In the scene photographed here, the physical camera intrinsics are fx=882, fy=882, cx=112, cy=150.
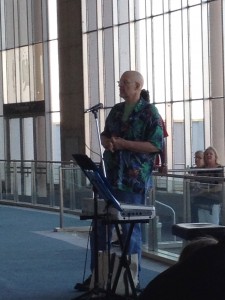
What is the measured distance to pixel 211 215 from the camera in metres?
8.15

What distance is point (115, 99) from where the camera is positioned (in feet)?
81.8

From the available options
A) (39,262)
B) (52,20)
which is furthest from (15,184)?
(52,20)

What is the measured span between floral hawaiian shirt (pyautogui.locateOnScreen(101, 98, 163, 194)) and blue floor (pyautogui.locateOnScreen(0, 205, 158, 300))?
1072 mm

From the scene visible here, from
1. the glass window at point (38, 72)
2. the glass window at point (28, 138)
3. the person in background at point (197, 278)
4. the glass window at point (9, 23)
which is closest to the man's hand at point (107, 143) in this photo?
the person in background at point (197, 278)

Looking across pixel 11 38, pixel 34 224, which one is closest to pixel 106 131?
pixel 34 224

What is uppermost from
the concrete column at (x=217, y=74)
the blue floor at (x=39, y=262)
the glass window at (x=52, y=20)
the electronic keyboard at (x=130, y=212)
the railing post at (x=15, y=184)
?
the glass window at (x=52, y=20)

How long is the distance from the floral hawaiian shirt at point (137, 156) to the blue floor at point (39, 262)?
107 cm

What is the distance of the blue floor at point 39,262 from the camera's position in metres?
7.39

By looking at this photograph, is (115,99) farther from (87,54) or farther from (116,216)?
(116,216)

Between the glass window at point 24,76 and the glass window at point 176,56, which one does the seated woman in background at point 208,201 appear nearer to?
the glass window at point 176,56

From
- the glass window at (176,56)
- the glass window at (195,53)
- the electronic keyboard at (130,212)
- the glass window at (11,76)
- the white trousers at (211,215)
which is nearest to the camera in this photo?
the electronic keyboard at (130,212)

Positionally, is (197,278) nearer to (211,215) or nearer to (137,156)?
(137,156)

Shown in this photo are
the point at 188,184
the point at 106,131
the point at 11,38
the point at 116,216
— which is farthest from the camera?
the point at 11,38

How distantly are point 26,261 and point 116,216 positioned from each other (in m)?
3.28
